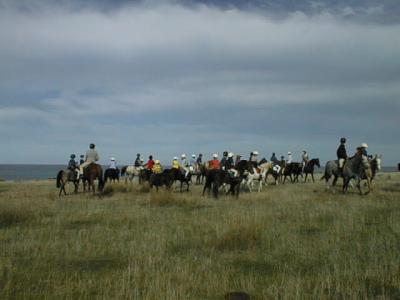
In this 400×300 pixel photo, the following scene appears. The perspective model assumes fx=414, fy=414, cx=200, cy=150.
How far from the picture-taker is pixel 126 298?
5898mm

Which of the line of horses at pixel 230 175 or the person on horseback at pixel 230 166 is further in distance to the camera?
the person on horseback at pixel 230 166

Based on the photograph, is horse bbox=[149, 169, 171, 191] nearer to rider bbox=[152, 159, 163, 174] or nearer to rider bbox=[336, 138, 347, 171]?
rider bbox=[152, 159, 163, 174]

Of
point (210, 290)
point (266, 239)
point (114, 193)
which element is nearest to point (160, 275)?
point (210, 290)

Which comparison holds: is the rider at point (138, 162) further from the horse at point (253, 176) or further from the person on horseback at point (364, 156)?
the person on horseback at point (364, 156)

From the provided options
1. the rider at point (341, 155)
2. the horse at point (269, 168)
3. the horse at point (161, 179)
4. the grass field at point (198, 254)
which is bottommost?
the grass field at point (198, 254)

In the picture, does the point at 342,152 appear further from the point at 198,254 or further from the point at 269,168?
the point at 198,254

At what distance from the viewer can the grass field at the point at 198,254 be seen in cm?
629

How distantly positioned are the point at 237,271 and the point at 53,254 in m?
3.85

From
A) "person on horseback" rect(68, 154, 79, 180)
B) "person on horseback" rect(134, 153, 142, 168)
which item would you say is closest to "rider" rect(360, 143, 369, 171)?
"person on horseback" rect(68, 154, 79, 180)

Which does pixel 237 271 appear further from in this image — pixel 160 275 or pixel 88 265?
pixel 88 265

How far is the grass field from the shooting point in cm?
629

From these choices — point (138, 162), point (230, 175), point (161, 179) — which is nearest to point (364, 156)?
point (230, 175)

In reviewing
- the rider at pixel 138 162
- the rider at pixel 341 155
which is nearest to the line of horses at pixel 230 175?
the rider at pixel 341 155

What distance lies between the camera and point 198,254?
853cm
